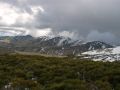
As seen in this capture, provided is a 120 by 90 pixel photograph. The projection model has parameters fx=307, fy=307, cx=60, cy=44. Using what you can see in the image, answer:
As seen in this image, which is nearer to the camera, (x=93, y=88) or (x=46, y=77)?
(x=93, y=88)

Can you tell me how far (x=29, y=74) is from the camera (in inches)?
1795

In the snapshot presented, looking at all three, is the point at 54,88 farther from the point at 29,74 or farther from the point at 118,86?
the point at 29,74

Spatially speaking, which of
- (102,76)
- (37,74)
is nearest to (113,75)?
(102,76)

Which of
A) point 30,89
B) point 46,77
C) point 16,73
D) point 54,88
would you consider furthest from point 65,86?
point 16,73

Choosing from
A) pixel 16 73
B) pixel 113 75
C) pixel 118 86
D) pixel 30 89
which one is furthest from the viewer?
pixel 16 73

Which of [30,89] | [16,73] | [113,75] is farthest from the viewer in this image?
[16,73]

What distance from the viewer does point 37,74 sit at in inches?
1897

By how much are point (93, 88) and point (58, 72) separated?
17.7 meters

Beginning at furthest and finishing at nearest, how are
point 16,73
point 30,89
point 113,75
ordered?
point 16,73 < point 113,75 < point 30,89

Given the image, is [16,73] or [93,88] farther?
[16,73]

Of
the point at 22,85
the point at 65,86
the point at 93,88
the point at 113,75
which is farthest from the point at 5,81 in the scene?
the point at 113,75

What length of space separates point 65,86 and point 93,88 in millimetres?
2804

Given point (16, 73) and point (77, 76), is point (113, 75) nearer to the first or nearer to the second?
point (77, 76)

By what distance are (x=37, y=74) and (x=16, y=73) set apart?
12.2 feet
